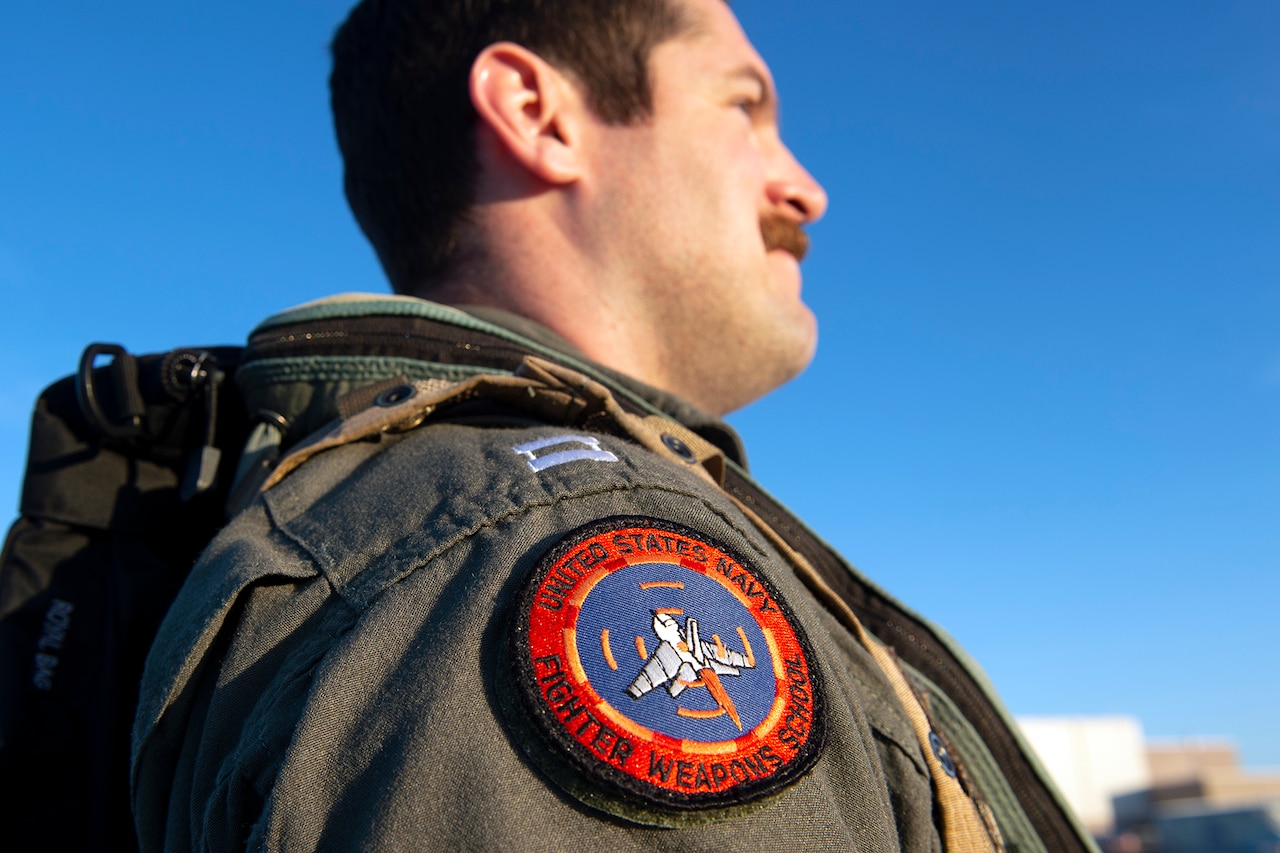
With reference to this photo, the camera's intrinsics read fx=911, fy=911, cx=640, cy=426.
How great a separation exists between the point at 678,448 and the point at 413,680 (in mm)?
695

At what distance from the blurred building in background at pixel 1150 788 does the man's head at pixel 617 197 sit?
93.5 feet

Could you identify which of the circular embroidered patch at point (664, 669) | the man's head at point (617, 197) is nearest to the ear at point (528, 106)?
the man's head at point (617, 197)

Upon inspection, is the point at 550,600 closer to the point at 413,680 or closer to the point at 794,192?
the point at 413,680

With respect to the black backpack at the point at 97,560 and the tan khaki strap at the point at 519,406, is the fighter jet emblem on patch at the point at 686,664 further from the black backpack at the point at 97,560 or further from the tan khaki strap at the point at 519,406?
the black backpack at the point at 97,560

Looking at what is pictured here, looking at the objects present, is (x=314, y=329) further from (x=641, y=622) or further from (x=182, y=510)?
(x=641, y=622)

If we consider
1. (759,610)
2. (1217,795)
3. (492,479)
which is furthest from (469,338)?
(1217,795)

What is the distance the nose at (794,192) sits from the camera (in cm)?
255

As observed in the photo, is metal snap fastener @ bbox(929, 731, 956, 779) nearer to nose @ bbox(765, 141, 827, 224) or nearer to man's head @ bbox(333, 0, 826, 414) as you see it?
man's head @ bbox(333, 0, 826, 414)

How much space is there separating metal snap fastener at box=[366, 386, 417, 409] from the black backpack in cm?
52

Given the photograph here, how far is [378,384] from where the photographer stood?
1601 millimetres

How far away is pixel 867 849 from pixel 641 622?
1.06 feet

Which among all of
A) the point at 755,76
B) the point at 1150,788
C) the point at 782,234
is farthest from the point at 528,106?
the point at 1150,788

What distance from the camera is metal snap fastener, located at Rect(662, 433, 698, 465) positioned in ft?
4.79

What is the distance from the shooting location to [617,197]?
232 centimetres
